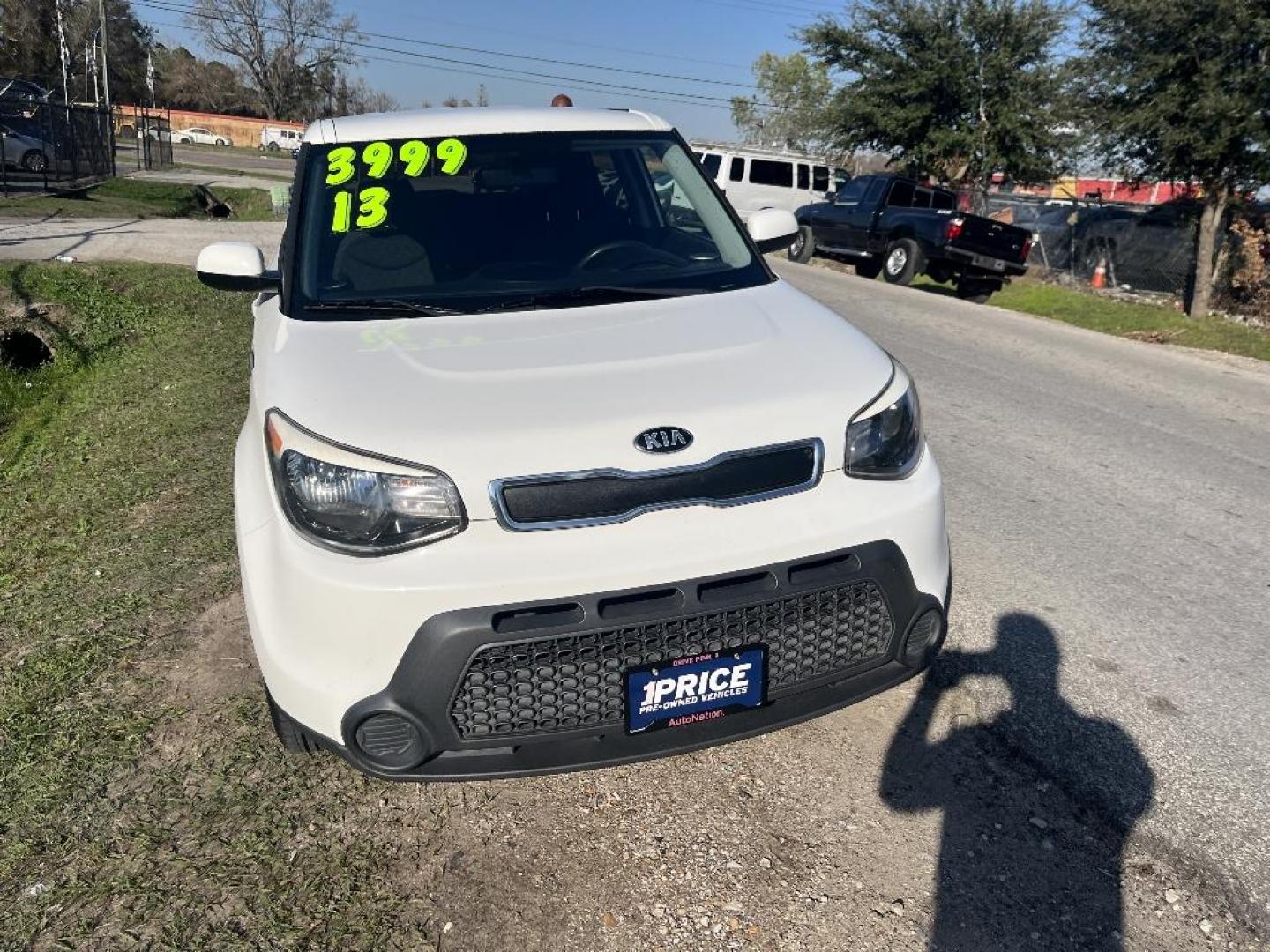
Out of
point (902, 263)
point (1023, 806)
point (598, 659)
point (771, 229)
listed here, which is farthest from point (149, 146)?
point (1023, 806)

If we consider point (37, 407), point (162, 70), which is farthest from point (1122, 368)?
point (162, 70)

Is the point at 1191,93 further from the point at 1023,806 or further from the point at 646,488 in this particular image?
the point at 646,488

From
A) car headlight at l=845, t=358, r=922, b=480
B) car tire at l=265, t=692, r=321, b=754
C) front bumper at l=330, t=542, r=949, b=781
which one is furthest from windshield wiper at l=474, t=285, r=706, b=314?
car tire at l=265, t=692, r=321, b=754

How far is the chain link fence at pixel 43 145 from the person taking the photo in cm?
2015

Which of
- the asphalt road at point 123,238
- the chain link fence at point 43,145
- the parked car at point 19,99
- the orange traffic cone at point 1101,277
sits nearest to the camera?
the asphalt road at point 123,238

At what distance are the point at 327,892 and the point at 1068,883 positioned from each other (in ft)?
6.17

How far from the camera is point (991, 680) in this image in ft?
11.6

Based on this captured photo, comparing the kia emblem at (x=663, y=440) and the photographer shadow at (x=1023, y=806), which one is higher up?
the kia emblem at (x=663, y=440)

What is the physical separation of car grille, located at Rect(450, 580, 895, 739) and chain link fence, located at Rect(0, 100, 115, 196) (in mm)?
20864

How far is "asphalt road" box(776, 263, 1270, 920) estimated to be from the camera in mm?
2975

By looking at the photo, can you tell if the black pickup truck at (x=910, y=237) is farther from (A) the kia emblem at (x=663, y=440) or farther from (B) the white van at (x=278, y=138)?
(B) the white van at (x=278, y=138)

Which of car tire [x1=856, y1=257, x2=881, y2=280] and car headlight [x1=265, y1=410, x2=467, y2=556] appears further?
car tire [x1=856, y1=257, x2=881, y2=280]

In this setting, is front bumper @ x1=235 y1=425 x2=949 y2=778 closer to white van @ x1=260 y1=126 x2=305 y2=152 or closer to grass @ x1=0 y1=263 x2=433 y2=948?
grass @ x1=0 y1=263 x2=433 y2=948

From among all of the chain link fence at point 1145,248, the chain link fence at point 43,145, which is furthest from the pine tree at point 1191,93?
the chain link fence at point 43,145
